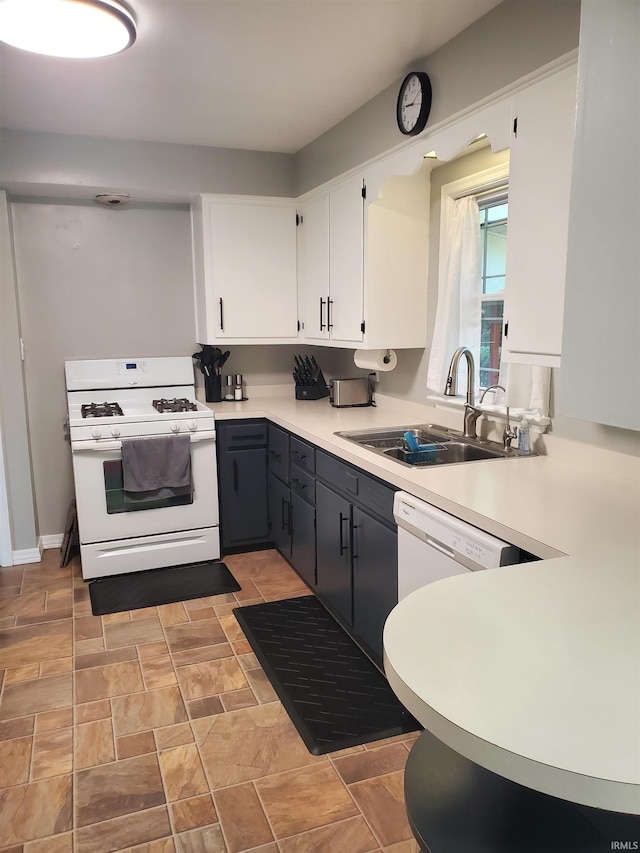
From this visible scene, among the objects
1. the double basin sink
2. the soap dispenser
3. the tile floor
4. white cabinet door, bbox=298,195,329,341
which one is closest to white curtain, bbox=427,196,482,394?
the double basin sink

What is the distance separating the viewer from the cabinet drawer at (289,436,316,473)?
3.19 m

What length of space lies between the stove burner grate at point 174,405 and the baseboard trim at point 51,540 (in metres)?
1.10

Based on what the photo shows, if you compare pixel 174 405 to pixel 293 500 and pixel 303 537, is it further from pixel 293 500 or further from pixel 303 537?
pixel 303 537

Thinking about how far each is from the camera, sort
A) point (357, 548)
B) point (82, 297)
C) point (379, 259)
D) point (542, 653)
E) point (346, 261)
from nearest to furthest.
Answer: point (542, 653) < point (357, 548) < point (379, 259) < point (346, 261) < point (82, 297)

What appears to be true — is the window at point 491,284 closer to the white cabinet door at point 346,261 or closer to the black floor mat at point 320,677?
the white cabinet door at point 346,261

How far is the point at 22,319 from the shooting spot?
3930 millimetres

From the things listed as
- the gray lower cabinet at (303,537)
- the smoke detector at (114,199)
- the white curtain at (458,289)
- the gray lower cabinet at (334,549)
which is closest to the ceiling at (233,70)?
the smoke detector at (114,199)

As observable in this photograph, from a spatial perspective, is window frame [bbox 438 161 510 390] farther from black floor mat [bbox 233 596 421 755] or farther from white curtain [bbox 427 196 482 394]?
black floor mat [bbox 233 596 421 755]

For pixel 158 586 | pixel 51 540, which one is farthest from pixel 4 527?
pixel 158 586

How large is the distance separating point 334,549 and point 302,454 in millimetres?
575

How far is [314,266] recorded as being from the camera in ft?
12.7

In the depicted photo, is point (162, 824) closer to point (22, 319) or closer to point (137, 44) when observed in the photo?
point (137, 44)

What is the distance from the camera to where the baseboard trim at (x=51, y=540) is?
4.14 meters

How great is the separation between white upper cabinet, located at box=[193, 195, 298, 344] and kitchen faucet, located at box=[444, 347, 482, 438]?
1.65 m
